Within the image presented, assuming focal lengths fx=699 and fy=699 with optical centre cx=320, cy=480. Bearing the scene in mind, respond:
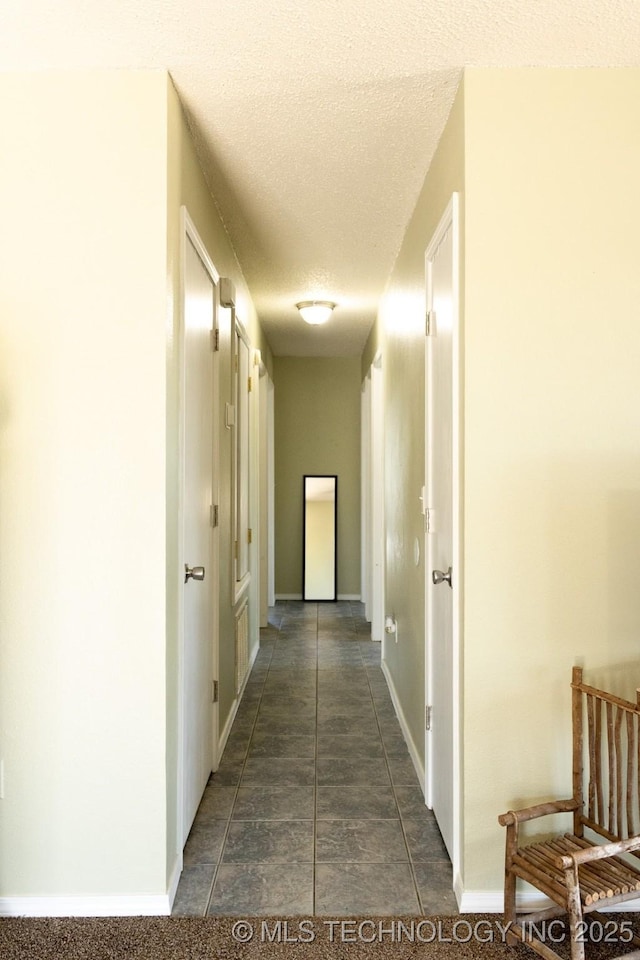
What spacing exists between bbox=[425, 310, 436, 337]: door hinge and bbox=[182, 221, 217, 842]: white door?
866 mm

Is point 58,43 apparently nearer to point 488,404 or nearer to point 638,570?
point 488,404

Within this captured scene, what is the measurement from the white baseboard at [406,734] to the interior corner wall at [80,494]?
4.14ft

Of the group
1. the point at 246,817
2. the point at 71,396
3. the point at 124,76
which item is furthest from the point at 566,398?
the point at 246,817

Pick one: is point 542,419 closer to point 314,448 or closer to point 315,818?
point 315,818

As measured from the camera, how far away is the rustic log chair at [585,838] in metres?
1.70

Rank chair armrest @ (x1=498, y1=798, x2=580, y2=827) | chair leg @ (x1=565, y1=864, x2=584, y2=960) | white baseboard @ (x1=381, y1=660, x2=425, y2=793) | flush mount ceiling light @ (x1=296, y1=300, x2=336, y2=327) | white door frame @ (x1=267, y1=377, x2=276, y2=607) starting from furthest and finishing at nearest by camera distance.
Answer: white door frame @ (x1=267, y1=377, x2=276, y2=607) < flush mount ceiling light @ (x1=296, y1=300, x2=336, y2=327) < white baseboard @ (x1=381, y1=660, x2=425, y2=793) < chair armrest @ (x1=498, y1=798, x2=580, y2=827) < chair leg @ (x1=565, y1=864, x2=584, y2=960)

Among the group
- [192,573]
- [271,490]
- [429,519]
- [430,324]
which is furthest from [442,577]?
[271,490]

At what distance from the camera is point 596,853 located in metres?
1.72

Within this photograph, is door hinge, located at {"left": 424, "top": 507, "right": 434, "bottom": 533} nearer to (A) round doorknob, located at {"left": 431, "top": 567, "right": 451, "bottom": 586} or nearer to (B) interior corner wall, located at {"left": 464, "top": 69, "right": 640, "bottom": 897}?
(A) round doorknob, located at {"left": 431, "top": 567, "right": 451, "bottom": 586}

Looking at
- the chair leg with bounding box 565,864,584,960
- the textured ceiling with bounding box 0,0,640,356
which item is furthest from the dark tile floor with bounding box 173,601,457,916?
the textured ceiling with bounding box 0,0,640,356

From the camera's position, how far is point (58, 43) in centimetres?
192

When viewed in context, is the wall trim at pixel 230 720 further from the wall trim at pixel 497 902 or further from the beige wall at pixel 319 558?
the beige wall at pixel 319 558

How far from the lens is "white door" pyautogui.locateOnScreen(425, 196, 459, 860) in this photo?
7.20ft

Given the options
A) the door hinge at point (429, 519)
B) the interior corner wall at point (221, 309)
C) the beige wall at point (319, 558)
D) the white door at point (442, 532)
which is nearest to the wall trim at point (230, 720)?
the interior corner wall at point (221, 309)
